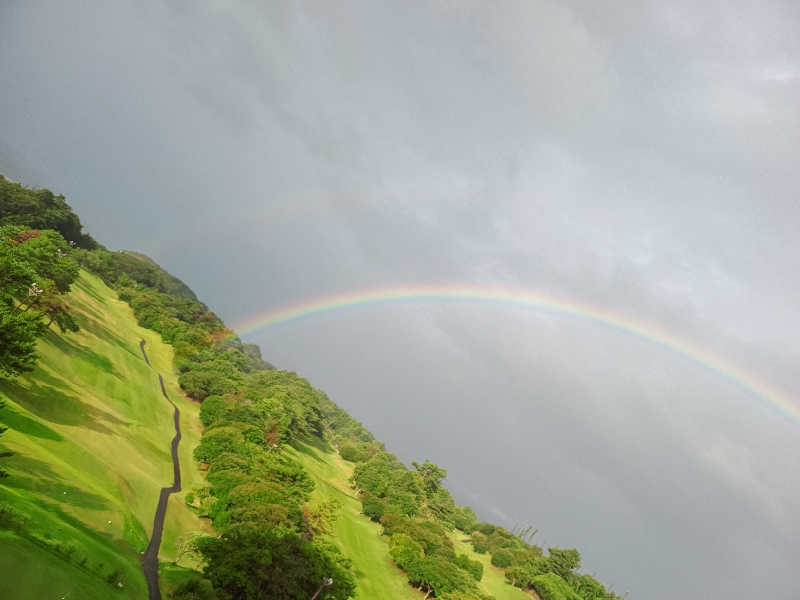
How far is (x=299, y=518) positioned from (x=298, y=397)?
61.3 meters

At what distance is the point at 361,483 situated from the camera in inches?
3430

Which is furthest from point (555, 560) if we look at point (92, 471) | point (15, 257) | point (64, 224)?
point (64, 224)

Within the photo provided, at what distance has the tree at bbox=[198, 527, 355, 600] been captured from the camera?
27.8 m

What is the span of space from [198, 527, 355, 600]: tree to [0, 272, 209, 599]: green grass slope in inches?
178

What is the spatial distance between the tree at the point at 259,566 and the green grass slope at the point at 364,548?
1626cm

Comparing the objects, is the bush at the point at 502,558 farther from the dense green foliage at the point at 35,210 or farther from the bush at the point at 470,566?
the dense green foliage at the point at 35,210

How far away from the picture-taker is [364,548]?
191 feet

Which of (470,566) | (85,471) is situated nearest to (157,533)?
(85,471)

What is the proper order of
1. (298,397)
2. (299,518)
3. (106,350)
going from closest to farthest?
(299,518) < (106,350) < (298,397)

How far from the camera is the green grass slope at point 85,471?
21047mm

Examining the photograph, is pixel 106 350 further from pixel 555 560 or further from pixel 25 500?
pixel 555 560

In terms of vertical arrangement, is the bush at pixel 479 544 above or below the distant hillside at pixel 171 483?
above

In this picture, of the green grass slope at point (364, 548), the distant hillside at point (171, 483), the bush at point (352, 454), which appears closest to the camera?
the distant hillside at point (171, 483)

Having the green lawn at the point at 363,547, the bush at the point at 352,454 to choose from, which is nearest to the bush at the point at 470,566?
the green lawn at the point at 363,547
